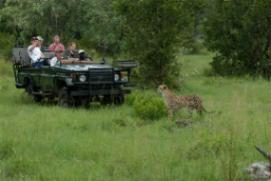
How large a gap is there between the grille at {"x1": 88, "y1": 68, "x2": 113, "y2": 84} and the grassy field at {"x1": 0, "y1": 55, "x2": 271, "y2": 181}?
67 centimetres

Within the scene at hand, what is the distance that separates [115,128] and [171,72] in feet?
26.9

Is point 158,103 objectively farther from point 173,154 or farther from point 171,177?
point 171,177

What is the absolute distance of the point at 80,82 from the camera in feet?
48.1

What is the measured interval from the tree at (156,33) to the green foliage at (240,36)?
5000mm

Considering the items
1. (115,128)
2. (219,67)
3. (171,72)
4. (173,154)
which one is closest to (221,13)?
(219,67)

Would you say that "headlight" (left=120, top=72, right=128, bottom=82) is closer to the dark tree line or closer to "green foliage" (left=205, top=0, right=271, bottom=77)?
the dark tree line

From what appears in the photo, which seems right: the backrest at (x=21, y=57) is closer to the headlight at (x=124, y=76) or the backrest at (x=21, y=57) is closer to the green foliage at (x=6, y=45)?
the headlight at (x=124, y=76)

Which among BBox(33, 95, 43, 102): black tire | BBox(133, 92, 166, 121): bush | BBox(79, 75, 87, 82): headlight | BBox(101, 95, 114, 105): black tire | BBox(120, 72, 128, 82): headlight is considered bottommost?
BBox(33, 95, 43, 102): black tire

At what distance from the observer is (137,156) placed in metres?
8.87

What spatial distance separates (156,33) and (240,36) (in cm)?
594

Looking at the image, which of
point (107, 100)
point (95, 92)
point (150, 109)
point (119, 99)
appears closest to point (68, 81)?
point (95, 92)

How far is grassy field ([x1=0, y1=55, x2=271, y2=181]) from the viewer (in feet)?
26.6

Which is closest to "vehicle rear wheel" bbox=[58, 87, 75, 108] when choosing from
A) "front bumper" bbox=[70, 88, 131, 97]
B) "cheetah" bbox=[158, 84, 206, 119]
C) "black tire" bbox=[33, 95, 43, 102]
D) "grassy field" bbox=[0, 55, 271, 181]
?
"front bumper" bbox=[70, 88, 131, 97]

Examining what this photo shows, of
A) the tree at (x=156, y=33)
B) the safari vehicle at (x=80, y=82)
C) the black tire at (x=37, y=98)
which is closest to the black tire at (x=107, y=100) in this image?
the safari vehicle at (x=80, y=82)
